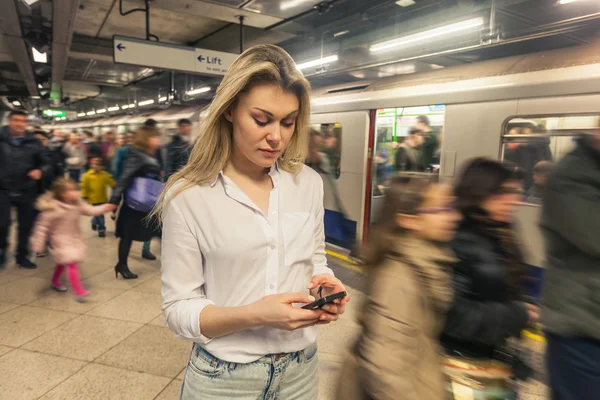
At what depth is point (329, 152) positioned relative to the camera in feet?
22.6

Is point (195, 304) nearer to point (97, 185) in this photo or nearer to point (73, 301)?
point (73, 301)

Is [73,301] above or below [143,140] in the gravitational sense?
below

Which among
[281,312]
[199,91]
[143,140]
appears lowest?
[281,312]

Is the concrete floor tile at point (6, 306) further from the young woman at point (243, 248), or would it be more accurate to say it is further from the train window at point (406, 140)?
the train window at point (406, 140)

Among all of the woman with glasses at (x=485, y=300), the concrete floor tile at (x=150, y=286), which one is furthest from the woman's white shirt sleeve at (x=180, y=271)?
the concrete floor tile at (x=150, y=286)

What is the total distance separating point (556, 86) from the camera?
3.93 meters

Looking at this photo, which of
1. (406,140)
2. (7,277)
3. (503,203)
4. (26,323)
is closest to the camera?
(503,203)

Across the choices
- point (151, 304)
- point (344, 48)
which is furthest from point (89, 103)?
point (151, 304)

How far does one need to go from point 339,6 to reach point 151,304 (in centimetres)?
637

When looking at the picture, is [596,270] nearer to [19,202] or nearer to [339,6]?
[19,202]

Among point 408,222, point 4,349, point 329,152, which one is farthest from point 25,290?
point 408,222

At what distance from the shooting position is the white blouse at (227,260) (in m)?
1.01

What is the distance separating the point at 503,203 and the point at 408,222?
0.96m

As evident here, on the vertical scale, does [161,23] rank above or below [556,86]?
above
